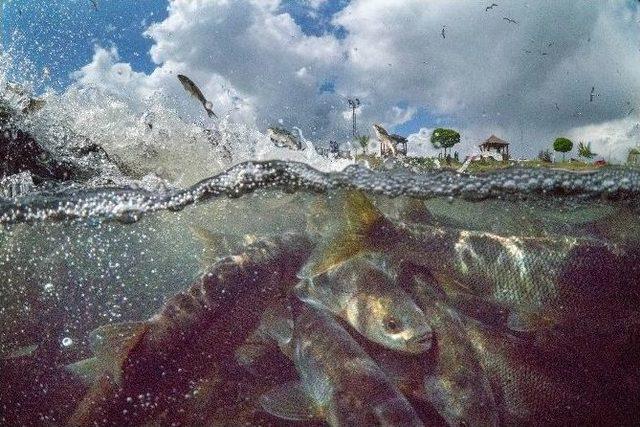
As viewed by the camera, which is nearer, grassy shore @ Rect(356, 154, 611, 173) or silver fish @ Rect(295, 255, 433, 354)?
silver fish @ Rect(295, 255, 433, 354)

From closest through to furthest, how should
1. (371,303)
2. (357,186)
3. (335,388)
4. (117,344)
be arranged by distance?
1. (335,388)
2. (117,344)
3. (371,303)
4. (357,186)

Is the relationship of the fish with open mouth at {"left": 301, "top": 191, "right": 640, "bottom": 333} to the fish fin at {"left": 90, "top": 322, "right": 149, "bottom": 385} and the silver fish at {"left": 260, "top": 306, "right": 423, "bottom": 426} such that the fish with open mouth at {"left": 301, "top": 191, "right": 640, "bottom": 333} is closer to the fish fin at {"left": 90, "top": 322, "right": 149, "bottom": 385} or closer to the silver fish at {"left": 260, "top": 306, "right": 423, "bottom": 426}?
the silver fish at {"left": 260, "top": 306, "right": 423, "bottom": 426}

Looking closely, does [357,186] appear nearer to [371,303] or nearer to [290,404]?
[371,303]

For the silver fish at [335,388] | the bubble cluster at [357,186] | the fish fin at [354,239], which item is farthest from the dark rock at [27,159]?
the silver fish at [335,388]

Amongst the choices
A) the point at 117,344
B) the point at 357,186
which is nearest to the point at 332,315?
the point at 117,344

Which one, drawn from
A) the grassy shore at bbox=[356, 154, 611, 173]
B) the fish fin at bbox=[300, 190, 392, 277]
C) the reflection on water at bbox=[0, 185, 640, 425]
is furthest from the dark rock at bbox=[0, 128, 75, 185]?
the fish fin at bbox=[300, 190, 392, 277]

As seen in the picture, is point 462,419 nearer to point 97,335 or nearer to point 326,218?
point 326,218

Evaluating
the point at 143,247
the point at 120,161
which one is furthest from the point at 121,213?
the point at 120,161
